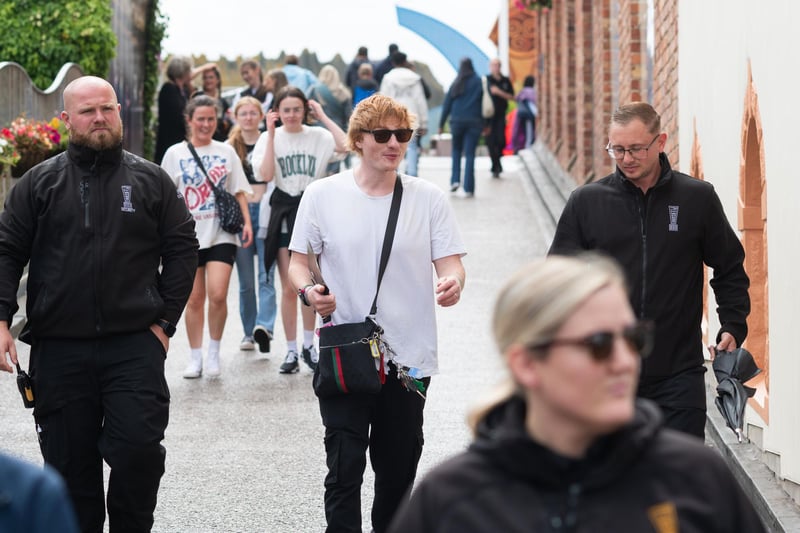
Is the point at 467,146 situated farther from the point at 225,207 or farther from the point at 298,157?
the point at 225,207

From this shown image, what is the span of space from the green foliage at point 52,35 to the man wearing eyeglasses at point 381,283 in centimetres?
1332

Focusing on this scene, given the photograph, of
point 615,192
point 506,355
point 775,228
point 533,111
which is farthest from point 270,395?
point 533,111

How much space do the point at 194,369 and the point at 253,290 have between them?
3.17ft

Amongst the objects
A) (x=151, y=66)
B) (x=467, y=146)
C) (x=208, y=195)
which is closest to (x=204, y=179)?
(x=208, y=195)

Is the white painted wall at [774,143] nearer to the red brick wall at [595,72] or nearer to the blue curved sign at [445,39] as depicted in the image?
the red brick wall at [595,72]

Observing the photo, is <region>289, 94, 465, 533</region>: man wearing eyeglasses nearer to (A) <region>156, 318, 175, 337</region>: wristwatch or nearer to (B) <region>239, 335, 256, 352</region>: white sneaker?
(A) <region>156, 318, 175, 337</region>: wristwatch

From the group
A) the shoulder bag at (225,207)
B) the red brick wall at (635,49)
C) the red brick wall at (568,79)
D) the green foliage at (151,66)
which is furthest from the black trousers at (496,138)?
the shoulder bag at (225,207)

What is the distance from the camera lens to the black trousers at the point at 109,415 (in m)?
5.55

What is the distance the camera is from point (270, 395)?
Answer: 10.0 metres

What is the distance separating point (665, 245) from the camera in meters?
5.71

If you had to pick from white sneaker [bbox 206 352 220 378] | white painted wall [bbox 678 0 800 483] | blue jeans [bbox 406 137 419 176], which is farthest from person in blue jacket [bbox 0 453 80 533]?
blue jeans [bbox 406 137 419 176]

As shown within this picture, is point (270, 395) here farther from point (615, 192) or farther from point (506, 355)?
point (506, 355)

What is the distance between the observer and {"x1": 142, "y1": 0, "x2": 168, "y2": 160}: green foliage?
22.8 metres

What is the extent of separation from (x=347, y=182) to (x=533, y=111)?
24.4 m
